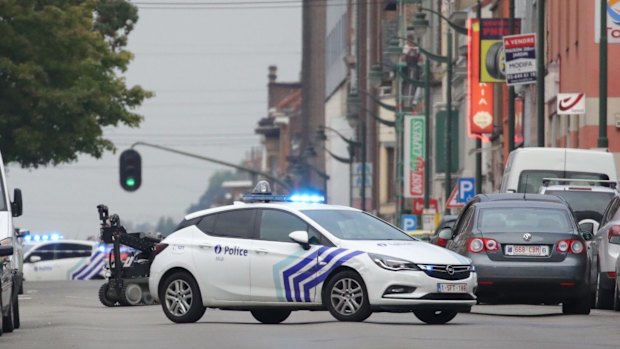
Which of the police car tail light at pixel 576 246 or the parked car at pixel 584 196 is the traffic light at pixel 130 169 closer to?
the parked car at pixel 584 196

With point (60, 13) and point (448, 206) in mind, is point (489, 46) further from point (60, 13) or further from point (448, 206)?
point (60, 13)

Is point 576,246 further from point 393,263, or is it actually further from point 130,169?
point 130,169

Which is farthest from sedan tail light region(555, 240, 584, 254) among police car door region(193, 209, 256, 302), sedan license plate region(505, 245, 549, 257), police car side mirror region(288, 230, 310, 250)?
police car door region(193, 209, 256, 302)

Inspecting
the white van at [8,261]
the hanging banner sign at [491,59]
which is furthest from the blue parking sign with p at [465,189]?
the white van at [8,261]

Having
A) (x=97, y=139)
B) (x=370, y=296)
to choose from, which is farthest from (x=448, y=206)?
(x=370, y=296)

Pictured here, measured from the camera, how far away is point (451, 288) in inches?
912

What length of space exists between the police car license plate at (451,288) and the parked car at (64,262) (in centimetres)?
4159

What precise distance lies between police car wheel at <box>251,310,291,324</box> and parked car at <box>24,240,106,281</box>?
1546 inches

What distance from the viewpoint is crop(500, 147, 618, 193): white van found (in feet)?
125

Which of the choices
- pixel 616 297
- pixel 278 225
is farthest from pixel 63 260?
pixel 278 225

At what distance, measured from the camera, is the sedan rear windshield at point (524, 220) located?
26047mm

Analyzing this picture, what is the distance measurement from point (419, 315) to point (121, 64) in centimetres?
4117

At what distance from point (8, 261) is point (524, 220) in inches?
281

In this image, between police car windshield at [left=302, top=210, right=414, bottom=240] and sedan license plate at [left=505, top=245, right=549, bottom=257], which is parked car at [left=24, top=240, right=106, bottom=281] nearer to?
sedan license plate at [left=505, top=245, right=549, bottom=257]
